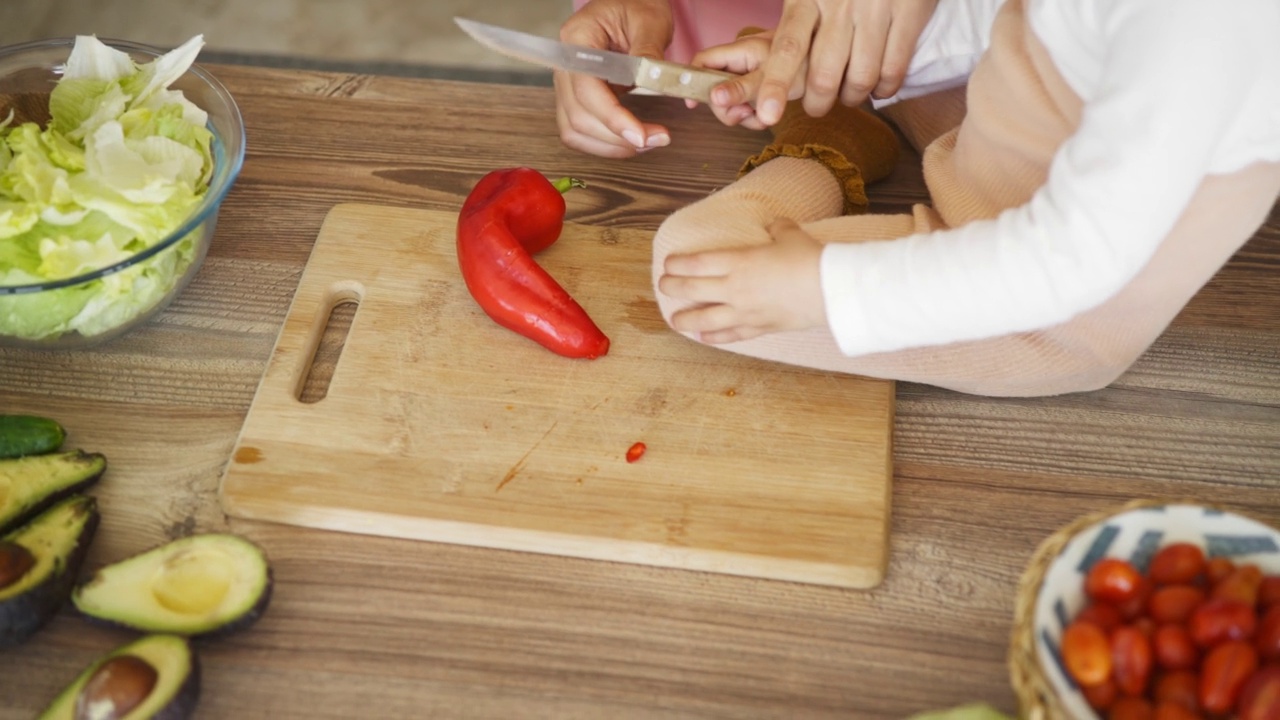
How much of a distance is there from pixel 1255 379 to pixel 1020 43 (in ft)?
1.53

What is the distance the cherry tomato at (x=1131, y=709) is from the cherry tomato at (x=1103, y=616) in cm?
5

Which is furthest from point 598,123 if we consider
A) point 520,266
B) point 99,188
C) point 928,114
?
point 99,188

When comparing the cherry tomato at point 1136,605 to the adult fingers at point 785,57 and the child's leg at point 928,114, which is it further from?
the child's leg at point 928,114

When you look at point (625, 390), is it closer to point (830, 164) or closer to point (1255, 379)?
point (830, 164)

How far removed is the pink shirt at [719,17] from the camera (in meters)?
1.65

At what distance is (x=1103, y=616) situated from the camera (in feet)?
2.43

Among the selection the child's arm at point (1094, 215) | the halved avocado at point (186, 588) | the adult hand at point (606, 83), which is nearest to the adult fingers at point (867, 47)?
the adult hand at point (606, 83)

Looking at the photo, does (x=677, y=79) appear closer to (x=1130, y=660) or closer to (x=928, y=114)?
(x=928, y=114)

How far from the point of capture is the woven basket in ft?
2.32

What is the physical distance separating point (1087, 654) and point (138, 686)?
2.34 ft

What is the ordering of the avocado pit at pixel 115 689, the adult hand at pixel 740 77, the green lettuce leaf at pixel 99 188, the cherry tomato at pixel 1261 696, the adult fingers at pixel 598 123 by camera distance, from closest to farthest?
the cherry tomato at pixel 1261 696
the avocado pit at pixel 115 689
the green lettuce leaf at pixel 99 188
the adult hand at pixel 740 77
the adult fingers at pixel 598 123

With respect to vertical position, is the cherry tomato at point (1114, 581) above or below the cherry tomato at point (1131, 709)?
above

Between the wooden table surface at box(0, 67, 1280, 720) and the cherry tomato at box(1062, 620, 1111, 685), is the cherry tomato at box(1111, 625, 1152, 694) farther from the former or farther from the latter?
the wooden table surface at box(0, 67, 1280, 720)

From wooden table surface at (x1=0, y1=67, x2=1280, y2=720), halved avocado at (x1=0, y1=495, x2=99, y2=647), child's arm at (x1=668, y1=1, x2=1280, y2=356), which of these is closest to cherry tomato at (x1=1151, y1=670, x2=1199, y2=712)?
wooden table surface at (x1=0, y1=67, x2=1280, y2=720)
